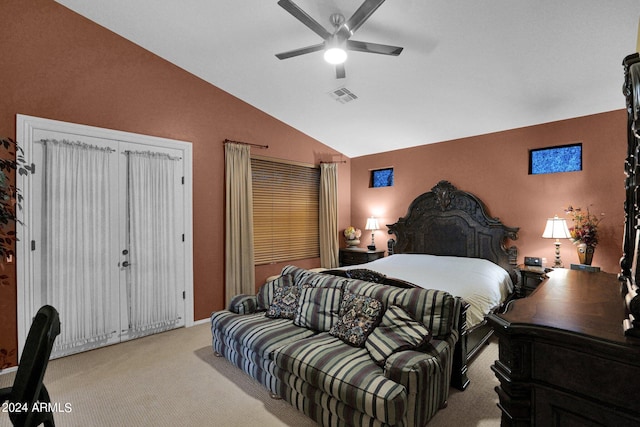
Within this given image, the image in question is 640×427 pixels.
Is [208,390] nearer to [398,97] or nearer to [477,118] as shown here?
[398,97]

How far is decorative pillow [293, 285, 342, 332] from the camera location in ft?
8.71

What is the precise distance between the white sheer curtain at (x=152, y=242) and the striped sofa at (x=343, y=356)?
1096 mm

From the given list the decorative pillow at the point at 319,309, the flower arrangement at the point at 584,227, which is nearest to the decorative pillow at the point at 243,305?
the decorative pillow at the point at 319,309

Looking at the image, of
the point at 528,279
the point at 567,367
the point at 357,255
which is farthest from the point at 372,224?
the point at 567,367

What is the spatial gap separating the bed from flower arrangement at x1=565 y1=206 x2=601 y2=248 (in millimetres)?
643

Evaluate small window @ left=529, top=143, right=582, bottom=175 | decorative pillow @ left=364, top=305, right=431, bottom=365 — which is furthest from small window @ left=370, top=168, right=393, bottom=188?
decorative pillow @ left=364, top=305, right=431, bottom=365

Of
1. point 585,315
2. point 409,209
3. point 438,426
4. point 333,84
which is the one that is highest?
point 333,84

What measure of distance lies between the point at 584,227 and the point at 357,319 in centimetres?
304

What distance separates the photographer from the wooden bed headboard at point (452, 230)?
4.19m

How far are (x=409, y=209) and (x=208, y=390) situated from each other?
3.85m

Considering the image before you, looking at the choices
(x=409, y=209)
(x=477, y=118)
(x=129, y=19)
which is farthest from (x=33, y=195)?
(x=477, y=118)

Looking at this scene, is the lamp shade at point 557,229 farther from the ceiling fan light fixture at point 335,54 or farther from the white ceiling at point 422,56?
the ceiling fan light fixture at point 335,54

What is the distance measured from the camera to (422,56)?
10.3 ft

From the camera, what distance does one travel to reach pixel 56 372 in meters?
2.88
